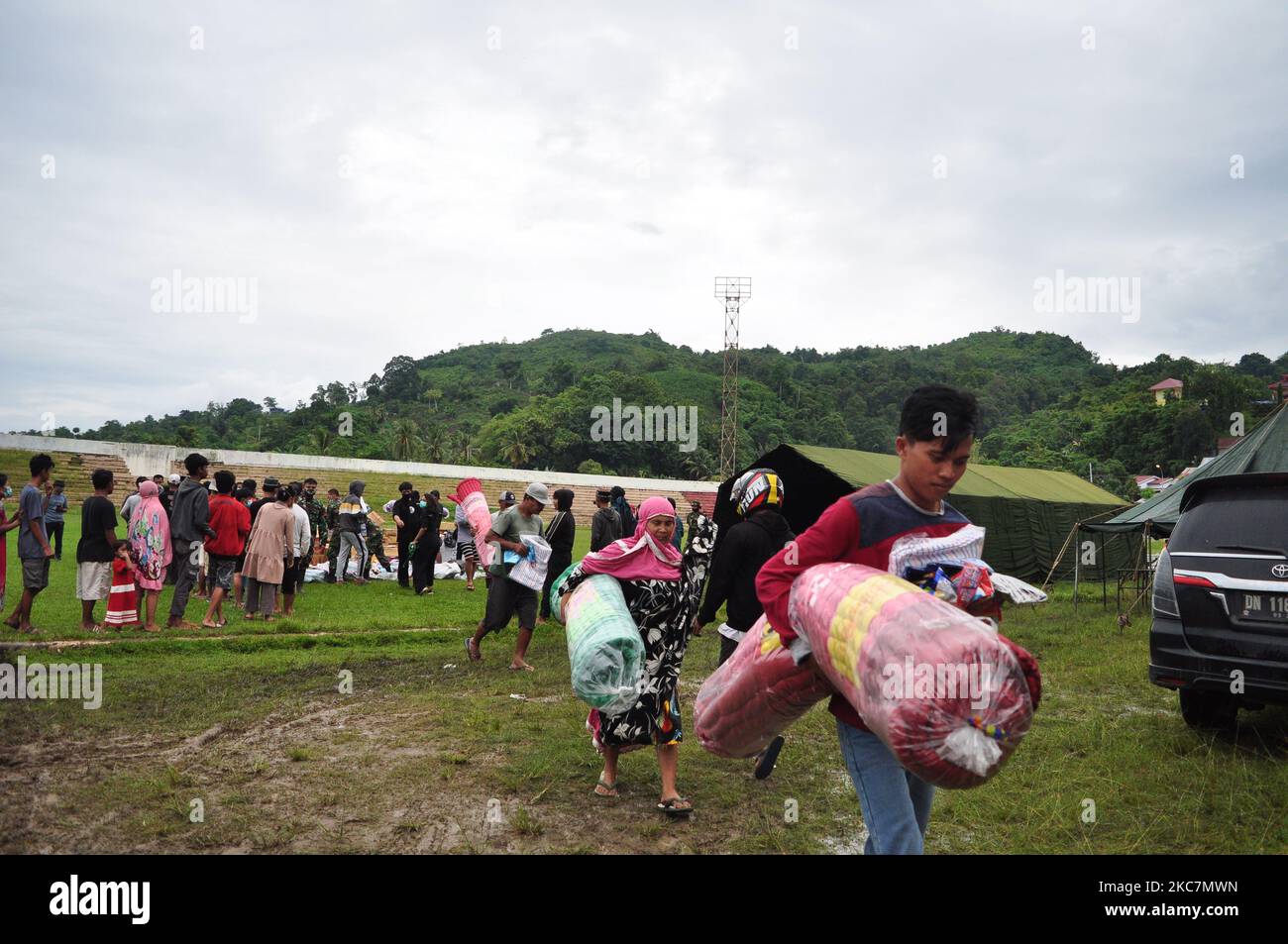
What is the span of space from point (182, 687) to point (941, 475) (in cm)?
740

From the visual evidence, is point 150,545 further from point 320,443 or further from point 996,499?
point 320,443

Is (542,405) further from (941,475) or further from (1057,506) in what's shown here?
(941,475)

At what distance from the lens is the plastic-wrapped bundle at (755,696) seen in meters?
3.30

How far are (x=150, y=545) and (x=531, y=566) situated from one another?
4687 mm

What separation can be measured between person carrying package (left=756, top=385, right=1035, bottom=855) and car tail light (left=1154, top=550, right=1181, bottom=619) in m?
4.10

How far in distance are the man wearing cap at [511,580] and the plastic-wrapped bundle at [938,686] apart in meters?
6.72

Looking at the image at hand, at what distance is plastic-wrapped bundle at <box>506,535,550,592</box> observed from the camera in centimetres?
920

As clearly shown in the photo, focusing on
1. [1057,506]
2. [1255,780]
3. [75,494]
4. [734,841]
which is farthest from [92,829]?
[75,494]

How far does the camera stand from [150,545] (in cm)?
Result: 1020

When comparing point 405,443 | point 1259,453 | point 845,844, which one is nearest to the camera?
point 845,844

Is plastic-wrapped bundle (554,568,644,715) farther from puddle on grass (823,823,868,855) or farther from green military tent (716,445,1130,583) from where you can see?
green military tent (716,445,1130,583)

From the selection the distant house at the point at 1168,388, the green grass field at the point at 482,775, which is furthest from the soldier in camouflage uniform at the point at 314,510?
the distant house at the point at 1168,388

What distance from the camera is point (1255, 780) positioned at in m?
5.46

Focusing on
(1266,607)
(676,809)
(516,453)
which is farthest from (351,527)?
(516,453)
